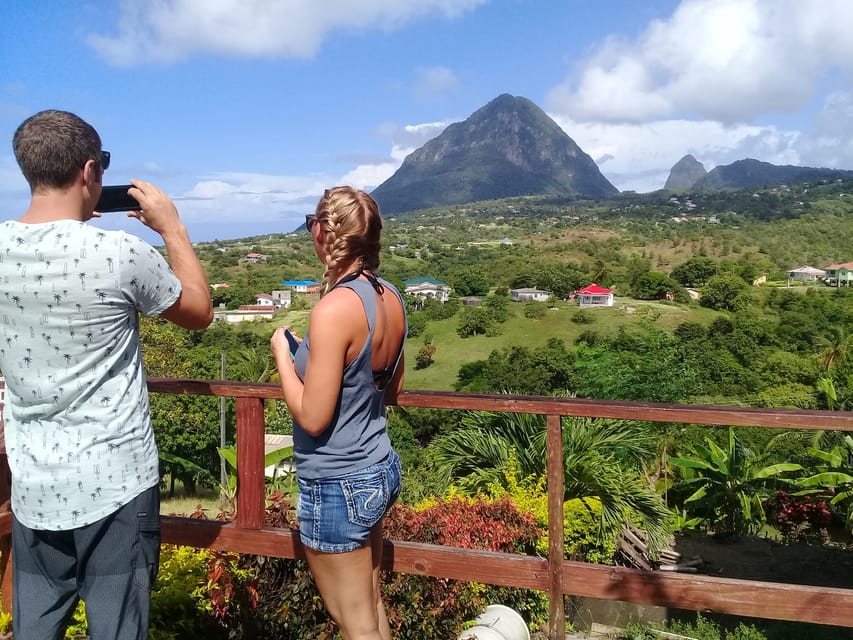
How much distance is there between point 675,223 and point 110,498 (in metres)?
133

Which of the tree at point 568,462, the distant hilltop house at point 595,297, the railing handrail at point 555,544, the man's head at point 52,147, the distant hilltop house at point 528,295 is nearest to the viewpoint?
the man's head at point 52,147

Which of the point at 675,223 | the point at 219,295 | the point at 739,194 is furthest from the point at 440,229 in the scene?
the point at 219,295

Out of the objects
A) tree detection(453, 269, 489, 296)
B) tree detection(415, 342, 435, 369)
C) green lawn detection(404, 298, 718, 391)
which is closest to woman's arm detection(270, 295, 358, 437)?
green lawn detection(404, 298, 718, 391)

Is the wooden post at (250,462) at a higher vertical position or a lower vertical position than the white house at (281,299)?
higher

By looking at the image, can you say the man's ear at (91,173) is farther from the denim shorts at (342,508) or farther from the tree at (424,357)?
the tree at (424,357)

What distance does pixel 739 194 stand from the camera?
498 ft

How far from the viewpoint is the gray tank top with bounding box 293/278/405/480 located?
1584 millimetres

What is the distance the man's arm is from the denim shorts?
0.45 m

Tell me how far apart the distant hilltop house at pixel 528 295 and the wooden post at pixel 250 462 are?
79669 millimetres

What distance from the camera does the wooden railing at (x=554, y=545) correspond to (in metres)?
1.93

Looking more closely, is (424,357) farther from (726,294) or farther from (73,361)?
(73,361)

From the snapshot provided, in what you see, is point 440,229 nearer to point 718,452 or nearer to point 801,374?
point 801,374

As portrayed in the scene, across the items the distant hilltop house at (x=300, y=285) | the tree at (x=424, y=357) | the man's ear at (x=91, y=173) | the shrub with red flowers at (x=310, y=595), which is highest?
the man's ear at (x=91, y=173)

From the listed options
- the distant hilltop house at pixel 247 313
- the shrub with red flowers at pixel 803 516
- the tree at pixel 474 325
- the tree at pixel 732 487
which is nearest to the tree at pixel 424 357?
the tree at pixel 474 325
